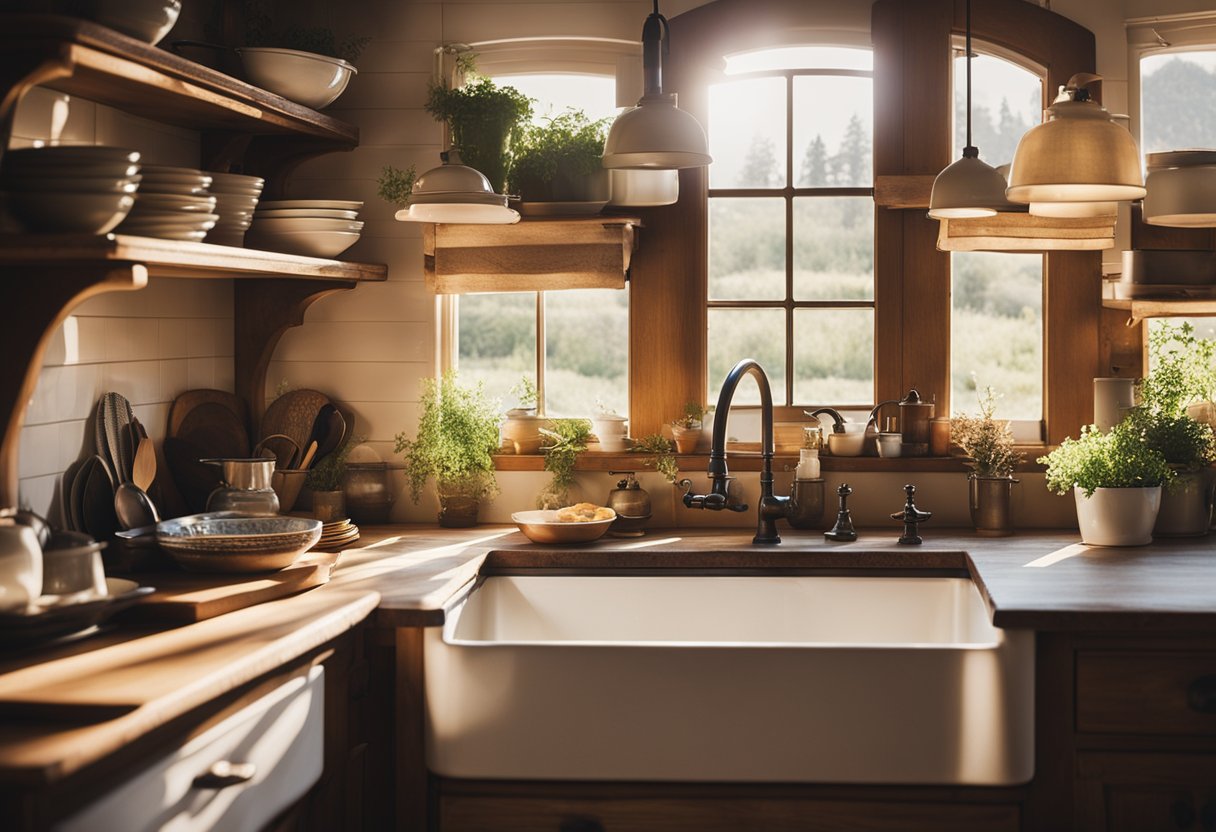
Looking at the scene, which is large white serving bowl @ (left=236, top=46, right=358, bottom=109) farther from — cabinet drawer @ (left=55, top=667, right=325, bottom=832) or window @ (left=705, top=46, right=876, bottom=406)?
cabinet drawer @ (left=55, top=667, right=325, bottom=832)

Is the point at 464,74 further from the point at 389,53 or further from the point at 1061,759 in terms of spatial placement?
the point at 1061,759

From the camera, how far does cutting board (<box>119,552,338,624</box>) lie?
2299 mm

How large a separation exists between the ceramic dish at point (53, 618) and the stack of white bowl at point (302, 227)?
49.1 inches

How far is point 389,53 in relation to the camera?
3623 millimetres

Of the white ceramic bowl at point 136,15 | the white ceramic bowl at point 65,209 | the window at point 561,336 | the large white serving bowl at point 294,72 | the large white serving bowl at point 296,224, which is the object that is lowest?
the window at point 561,336

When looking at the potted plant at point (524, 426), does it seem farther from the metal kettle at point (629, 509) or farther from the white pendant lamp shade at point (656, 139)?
the white pendant lamp shade at point (656, 139)

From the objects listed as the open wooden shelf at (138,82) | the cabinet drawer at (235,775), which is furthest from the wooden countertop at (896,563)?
the open wooden shelf at (138,82)

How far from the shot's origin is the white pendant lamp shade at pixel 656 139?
2.66m

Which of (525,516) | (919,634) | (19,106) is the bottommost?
(919,634)

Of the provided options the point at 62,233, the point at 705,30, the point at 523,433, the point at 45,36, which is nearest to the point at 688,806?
the point at 523,433

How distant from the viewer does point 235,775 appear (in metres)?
1.90

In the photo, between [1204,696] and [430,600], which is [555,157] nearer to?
[430,600]

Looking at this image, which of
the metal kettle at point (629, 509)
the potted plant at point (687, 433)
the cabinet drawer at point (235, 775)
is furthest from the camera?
the potted plant at point (687, 433)

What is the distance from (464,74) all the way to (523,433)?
1061 millimetres
